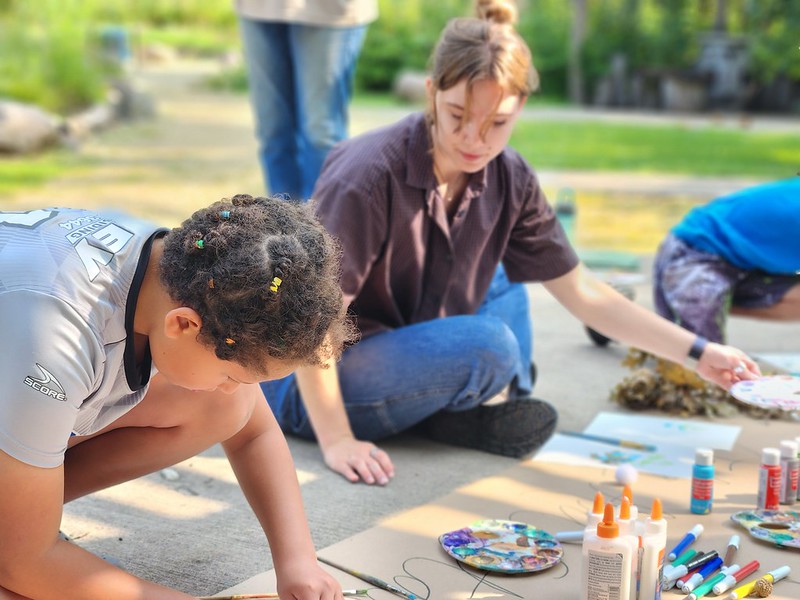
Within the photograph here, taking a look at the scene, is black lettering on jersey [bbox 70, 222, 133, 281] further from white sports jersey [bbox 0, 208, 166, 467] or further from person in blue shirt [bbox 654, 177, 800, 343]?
person in blue shirt [bbox 654, 177, 800, 343]

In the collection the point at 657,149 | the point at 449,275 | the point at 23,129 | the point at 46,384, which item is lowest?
the point at 657,149

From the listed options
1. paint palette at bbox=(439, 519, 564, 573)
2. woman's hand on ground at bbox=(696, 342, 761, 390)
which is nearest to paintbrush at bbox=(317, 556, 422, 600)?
paint palette at bbox=(439, 519, 564, 573)

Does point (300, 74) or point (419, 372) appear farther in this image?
point (300, 74)

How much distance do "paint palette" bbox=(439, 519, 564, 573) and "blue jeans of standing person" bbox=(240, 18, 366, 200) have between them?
1.66 m

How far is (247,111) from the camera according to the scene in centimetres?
1081

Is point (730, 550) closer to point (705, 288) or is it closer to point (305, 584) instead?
point (305, 584)

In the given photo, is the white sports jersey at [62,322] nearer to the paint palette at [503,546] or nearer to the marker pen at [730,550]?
the paint palette at [503,546]

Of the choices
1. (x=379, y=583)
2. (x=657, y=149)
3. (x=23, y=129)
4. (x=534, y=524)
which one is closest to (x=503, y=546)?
(x=534, y=524)

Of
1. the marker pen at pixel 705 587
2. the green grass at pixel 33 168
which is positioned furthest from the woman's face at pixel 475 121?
the green grass at pixel 33 168

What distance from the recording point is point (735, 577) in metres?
1.88

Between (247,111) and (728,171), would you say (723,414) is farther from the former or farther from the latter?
(247,111)

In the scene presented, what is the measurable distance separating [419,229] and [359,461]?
0.54 meters

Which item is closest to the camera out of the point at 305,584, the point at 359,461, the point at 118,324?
the point at 118,324

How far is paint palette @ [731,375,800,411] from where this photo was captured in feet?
6.85
